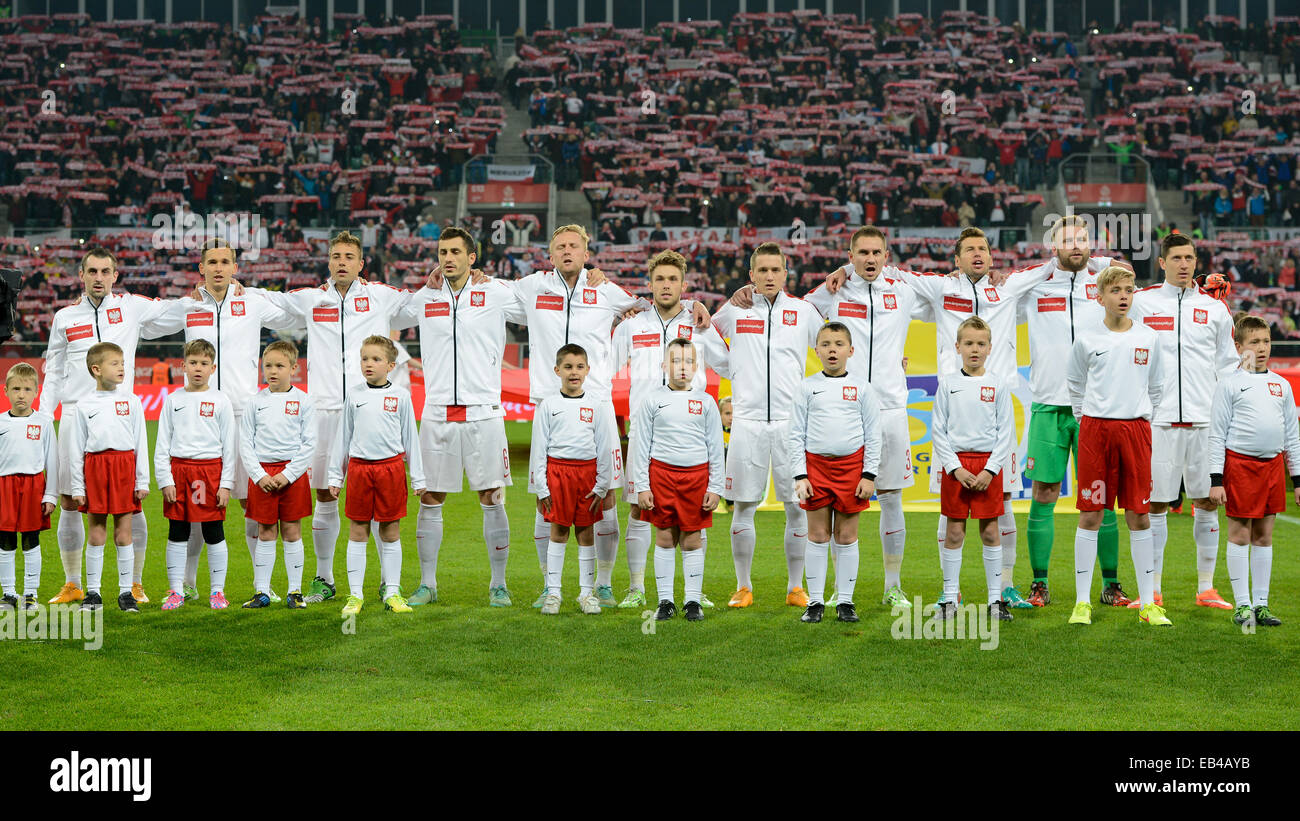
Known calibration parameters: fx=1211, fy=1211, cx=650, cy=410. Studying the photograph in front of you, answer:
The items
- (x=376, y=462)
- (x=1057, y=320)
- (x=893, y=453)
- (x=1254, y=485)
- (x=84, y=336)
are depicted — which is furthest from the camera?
(x=84, y=336)

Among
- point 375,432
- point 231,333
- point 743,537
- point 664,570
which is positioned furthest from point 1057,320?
point 231,333

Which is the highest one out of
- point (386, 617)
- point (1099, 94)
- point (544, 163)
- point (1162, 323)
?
point (1099, 94)

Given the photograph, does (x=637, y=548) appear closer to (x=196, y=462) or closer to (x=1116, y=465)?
(x=196, y=462)

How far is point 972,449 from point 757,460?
125cm

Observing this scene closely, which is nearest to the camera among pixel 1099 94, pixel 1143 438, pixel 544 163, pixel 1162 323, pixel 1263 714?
pixel 1263 714

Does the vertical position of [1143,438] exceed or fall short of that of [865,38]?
it falls short

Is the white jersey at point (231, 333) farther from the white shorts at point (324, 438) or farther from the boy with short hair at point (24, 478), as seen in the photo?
the boy with short hair at point (24, 478)

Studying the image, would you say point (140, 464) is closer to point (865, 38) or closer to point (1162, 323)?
point (1162, 323)

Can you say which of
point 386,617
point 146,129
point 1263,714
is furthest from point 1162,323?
point 146,129

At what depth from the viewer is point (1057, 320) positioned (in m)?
7.57

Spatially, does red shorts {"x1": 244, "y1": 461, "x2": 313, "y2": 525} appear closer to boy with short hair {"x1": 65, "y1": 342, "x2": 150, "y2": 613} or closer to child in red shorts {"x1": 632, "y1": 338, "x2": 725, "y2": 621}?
boy with short hair {"x1": 65, "y1": 342, "x2": 150, "y2": 613}

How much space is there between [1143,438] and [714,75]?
2568 centimetres
